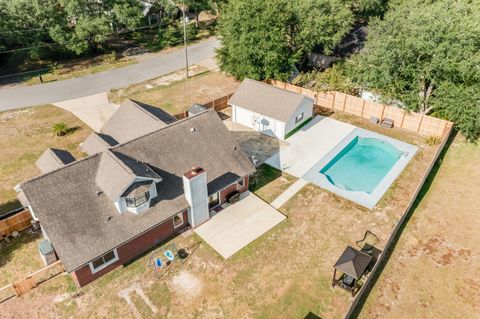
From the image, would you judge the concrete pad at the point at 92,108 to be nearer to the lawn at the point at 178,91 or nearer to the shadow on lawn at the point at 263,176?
the lawn at the point at 178,91

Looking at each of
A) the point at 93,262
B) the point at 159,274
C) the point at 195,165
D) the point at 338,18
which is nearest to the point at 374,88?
the point at 338,18

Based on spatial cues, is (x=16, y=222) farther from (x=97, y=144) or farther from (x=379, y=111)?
(x=379, y=111)

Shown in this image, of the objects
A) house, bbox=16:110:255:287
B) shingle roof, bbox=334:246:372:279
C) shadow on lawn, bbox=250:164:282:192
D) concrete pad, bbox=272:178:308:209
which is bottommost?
concrete pad, bbox=272:178:308:209

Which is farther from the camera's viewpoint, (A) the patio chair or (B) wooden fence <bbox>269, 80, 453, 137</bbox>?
(B) wooden fence <bbox>269, 80, 453, 137</bbox>

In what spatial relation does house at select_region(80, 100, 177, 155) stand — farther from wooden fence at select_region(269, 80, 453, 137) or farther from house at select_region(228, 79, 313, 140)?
wooden fence at select_region(269, 80, 453, 137)

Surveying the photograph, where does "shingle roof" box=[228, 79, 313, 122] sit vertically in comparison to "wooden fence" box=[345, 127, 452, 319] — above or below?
above

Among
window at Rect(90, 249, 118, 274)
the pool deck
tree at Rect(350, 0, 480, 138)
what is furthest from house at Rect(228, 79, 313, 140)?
window at Rect(90, 249, 118, 274)

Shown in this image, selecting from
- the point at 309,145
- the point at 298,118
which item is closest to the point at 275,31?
the point at 298,118
